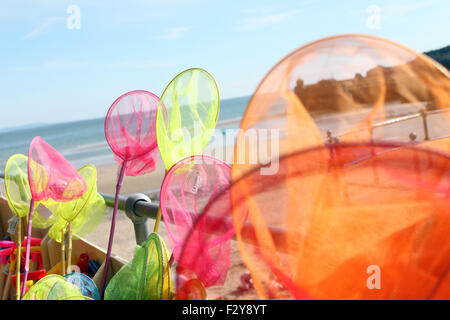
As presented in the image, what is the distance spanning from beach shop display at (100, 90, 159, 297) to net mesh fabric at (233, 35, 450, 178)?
856 mm

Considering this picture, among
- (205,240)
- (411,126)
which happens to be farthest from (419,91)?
(205,240)

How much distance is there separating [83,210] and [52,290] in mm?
623

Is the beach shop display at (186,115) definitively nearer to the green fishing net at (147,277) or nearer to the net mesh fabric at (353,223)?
the green fishing net at (147,277)

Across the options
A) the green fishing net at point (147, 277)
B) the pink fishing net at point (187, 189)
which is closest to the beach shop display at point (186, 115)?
the pink fishing net at point (187, 189)

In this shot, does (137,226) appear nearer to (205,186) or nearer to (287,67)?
(205,186)

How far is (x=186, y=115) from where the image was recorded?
1236 mm

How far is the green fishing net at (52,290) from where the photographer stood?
1008mm

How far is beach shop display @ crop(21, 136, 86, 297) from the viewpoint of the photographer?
5.03 ft

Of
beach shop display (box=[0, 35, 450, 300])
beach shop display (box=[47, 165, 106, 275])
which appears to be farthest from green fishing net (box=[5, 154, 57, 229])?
beach shop display (box=[0, 35, 450, 300])

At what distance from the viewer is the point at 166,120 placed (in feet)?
Answer: 4.03

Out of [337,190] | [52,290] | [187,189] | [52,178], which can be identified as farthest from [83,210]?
[337,190]

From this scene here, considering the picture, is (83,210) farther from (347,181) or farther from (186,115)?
(347,181)

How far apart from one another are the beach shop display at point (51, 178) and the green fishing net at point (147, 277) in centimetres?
66

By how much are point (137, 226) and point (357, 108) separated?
3.76 ft
